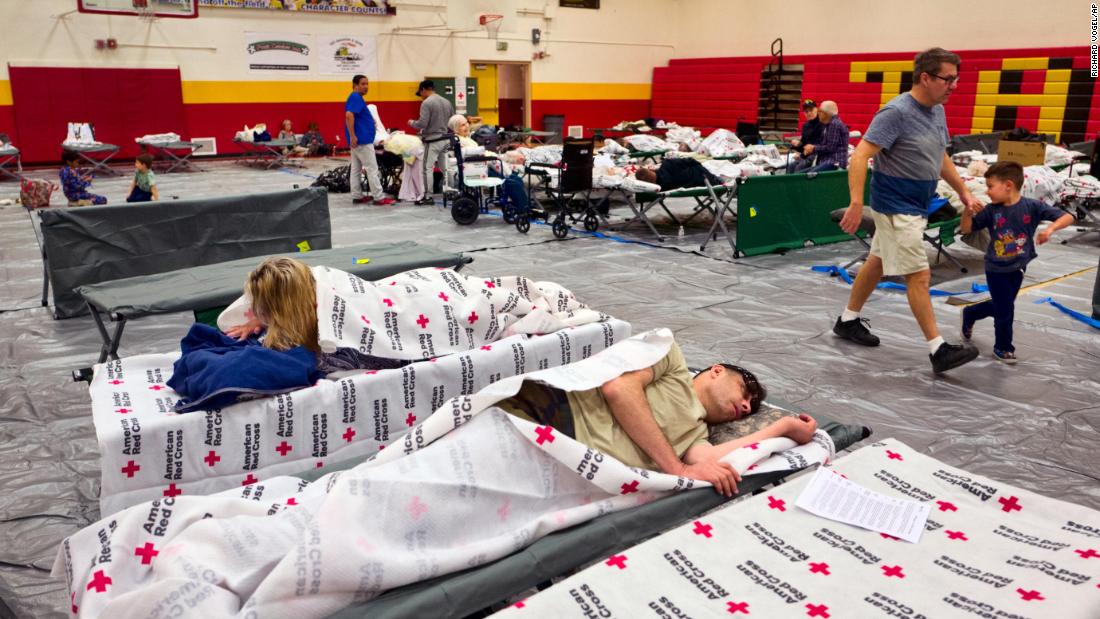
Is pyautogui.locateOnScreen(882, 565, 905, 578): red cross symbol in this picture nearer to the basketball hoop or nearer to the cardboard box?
Answer: the cardboard box

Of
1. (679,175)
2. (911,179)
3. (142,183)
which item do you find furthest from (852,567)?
(142,183)

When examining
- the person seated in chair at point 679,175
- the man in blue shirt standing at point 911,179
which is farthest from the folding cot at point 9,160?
the man in blue shirt standing at point 911,179

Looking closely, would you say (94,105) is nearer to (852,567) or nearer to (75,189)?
(75,189)

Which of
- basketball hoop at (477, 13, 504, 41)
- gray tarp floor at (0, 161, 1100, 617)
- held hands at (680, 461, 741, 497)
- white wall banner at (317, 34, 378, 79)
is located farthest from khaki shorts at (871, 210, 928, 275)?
white wall banner at (317, 34, 378, 79)

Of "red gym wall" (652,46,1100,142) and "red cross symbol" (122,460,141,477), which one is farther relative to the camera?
"red gym wall" (652,46,1100,142)

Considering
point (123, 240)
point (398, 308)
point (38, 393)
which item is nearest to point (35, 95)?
point (123, 240)

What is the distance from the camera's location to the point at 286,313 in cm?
280

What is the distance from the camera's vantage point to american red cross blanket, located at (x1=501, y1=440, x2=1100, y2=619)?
5.85 feet

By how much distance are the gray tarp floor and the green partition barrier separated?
0.16m

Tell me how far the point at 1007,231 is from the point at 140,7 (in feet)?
42.1

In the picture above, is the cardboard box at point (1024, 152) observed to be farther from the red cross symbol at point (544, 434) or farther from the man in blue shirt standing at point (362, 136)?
the red cross symbol at point (544, 434)

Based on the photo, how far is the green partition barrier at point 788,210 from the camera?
680cm

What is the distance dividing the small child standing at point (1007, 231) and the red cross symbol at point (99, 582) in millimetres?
4126

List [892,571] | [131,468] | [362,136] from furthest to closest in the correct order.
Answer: [362,136] < [131,468] < [892,571]
